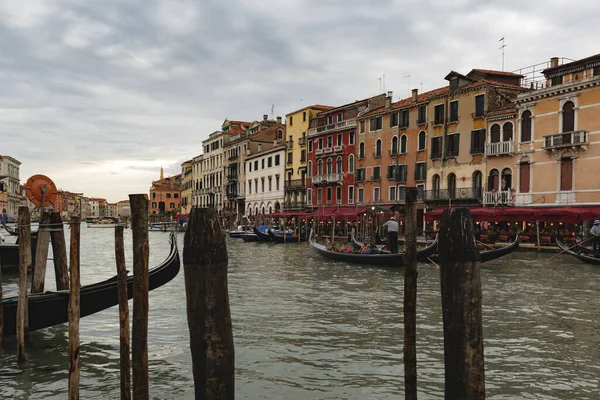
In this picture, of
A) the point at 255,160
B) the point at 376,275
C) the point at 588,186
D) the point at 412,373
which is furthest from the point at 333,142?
the point at 412,373

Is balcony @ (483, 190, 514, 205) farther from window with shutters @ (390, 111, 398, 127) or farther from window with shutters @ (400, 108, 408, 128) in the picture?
window with shutters @ (390, 111, 398, 127)

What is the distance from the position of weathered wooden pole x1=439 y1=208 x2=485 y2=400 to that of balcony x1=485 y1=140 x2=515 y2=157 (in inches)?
832

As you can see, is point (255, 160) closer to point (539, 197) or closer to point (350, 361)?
point (539, 197)

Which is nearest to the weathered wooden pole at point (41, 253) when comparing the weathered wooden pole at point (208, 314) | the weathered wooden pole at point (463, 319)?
the weathered wooden pole at point (208, 314)

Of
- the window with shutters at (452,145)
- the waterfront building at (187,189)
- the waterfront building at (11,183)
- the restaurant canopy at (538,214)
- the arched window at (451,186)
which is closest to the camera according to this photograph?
the restaurant canopy at (538,214)

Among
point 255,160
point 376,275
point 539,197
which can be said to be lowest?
point 376,275

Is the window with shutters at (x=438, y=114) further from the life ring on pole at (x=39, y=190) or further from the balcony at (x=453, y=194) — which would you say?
the life ring on pole at (x=39, y=190)

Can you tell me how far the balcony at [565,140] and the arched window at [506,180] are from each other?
2076 mm

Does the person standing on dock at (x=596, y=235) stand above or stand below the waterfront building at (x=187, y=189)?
below

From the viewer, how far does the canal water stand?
4969mm

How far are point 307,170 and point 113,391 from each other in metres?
33.3

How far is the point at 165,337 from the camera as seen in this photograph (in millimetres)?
6883

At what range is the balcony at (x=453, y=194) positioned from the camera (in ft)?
79.5

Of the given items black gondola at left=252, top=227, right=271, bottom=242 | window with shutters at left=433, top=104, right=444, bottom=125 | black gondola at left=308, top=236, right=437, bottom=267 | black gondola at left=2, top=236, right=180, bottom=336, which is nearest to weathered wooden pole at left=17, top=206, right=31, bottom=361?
black gondola at left=2, top=236, right=180, bottom=336
